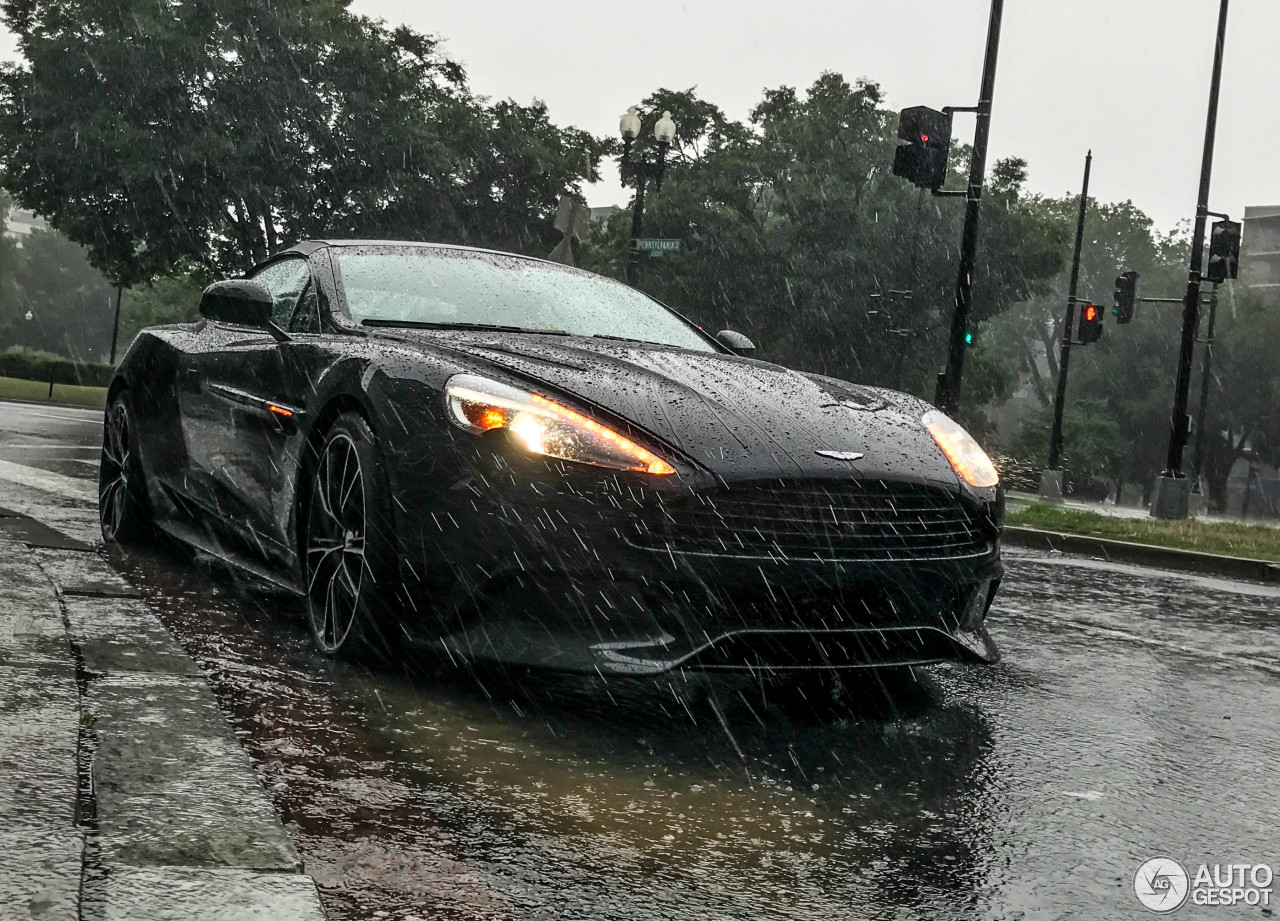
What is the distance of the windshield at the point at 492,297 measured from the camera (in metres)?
5.14

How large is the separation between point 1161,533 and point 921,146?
4.84 metres

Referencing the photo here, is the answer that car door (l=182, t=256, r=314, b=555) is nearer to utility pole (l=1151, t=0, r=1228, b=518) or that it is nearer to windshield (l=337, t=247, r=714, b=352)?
windshield (l=337, t=247, r=714, b=352)

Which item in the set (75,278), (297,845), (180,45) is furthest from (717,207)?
(75,278)

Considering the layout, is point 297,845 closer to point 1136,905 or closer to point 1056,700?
point 1136,905

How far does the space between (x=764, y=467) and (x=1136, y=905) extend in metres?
1.48

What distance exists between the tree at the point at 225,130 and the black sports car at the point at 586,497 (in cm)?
2922

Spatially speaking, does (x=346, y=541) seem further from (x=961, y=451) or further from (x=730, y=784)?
(x=961, y=451)

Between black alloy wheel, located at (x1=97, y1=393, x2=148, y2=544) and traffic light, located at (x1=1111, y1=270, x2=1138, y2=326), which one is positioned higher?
traffic light, located at (x1=1111, y1=270, x2=1138, y2=326)

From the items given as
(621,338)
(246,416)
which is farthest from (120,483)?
(621,338)

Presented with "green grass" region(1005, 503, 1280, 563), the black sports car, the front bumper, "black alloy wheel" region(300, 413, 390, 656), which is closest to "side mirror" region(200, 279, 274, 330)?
the black sports car

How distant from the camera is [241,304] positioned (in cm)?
521

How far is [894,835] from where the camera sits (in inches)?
128

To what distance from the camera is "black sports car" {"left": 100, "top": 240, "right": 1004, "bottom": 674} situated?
376cm

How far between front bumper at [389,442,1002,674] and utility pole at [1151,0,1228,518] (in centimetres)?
1780
